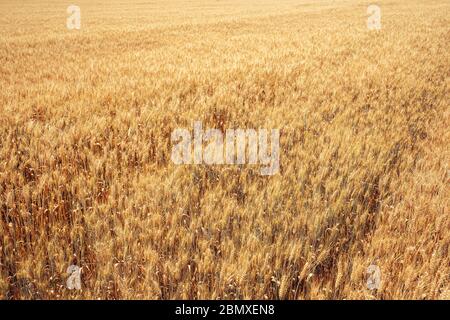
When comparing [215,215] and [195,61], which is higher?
[195,61]

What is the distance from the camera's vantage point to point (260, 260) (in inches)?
84.6

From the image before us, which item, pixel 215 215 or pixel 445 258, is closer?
pixel 445 258

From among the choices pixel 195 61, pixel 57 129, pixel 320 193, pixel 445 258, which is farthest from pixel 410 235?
pixel 195 61

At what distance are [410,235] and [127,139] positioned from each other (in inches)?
112

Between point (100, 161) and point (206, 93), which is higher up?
point (206, 93)

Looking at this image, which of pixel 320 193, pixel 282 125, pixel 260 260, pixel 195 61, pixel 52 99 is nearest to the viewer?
pixel 260 260

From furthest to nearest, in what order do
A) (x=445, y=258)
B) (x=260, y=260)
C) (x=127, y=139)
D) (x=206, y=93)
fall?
1. (x=206, y=93)
2. (x=127, y=139)
3. (x=445, y=258)
4. (x=260, y=260)

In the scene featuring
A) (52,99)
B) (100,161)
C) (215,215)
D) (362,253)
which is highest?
(52,99)

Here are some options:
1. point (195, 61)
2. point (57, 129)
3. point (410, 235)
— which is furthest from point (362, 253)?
point (195, 61)

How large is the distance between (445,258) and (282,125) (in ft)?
7.92

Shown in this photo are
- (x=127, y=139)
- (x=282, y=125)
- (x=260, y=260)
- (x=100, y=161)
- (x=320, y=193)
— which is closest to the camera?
(x=260, y=260)

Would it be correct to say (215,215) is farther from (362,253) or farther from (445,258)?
(445,258)

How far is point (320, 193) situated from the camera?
9.75ft

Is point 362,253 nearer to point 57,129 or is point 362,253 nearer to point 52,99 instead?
point 57,129
